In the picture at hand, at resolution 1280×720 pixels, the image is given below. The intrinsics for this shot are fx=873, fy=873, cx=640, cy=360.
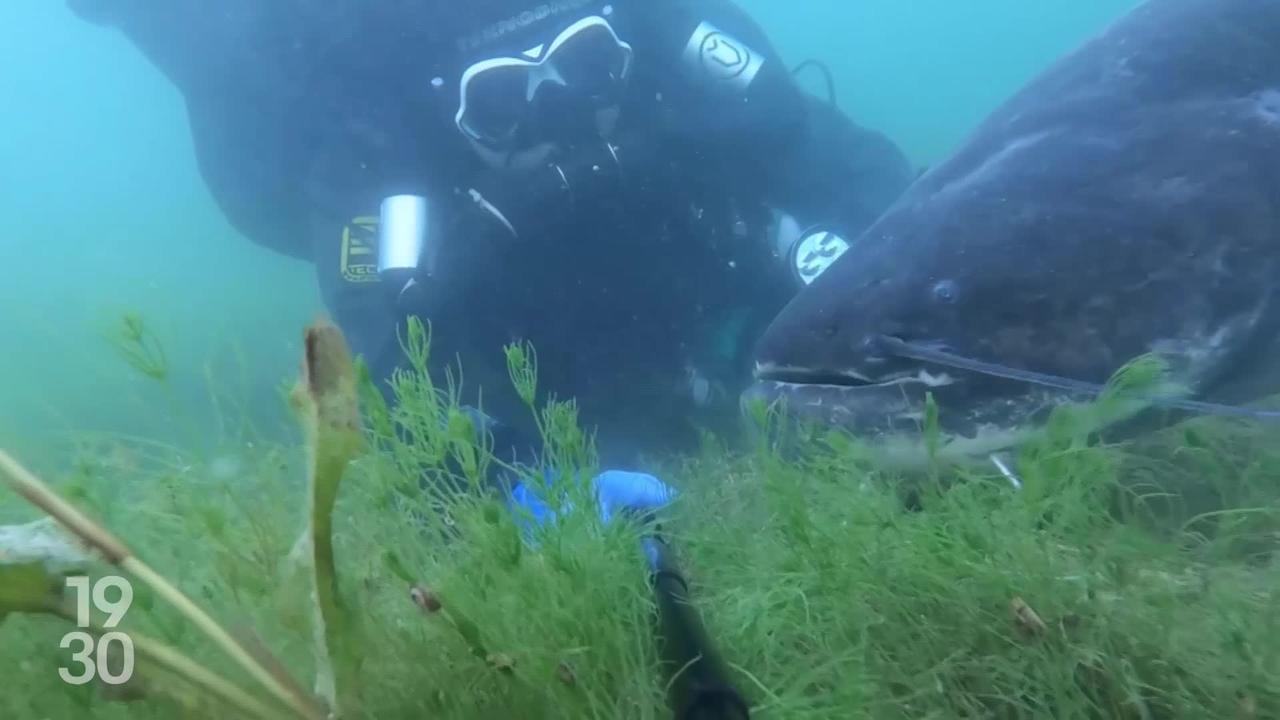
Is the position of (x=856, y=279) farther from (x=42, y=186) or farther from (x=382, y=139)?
(x=42, y=186)

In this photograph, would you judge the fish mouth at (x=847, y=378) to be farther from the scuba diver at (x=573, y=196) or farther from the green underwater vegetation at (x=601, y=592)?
the scuba diver at (x=573, y=196)

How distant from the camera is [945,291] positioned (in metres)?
2.39

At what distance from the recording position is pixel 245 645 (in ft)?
4.56

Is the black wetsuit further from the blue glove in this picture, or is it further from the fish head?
the fish head

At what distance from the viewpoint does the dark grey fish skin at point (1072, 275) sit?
2305mm

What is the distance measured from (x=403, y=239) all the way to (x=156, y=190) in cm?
2147

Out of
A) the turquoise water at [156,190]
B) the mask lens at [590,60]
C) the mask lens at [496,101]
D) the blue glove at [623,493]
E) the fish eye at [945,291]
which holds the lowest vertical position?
the blue glove at [623,493]

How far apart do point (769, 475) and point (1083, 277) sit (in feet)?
3.63

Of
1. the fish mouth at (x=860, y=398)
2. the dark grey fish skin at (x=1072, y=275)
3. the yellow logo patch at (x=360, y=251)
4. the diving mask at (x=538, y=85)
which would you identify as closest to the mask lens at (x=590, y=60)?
the diving mask at (x=538, y=85)

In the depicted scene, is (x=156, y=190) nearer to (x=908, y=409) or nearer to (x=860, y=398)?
(x=860, y=398)

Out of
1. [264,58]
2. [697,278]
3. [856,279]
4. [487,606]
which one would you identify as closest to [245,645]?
[487,606]

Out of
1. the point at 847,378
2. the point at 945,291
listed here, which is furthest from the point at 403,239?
the point at 945,291

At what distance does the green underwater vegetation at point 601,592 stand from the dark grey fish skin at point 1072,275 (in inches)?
8.8

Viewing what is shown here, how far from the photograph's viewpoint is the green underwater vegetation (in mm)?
1382
